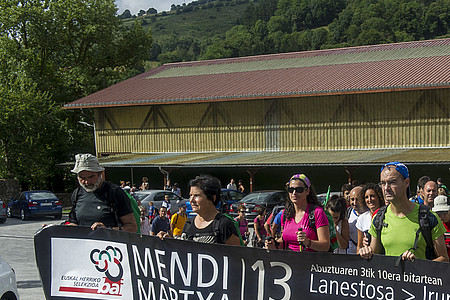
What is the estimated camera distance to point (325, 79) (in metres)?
36.3

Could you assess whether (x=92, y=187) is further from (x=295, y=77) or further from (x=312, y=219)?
(x=295, y=77)

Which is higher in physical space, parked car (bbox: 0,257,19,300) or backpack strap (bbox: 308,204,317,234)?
backpack strap (bbox: 308,204,317,234)

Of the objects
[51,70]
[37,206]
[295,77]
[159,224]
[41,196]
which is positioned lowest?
[37,206]

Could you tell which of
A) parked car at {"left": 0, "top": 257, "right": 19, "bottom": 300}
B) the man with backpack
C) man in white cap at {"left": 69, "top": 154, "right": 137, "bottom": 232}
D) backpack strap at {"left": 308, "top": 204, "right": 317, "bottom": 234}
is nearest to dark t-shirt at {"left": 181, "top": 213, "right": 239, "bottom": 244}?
backpack strap at {"left": 308, "top": 204, "right": 317, "bottom": 234}

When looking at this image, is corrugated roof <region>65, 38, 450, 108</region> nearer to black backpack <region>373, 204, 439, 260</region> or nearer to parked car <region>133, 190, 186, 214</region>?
parked car <region>133, 190, 186, 214</region>

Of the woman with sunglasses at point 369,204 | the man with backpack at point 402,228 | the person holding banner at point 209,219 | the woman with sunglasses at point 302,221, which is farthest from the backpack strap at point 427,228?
the woman with sunglasses at point 369,204

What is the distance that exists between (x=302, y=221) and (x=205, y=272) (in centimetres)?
104

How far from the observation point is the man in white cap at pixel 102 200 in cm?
700

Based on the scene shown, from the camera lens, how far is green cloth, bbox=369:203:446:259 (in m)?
5.54

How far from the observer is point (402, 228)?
561 cm

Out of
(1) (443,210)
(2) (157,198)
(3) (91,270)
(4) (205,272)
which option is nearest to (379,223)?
(4) (205,272)

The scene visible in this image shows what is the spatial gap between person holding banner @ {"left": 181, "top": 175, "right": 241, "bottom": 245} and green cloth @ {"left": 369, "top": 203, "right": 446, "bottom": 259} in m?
1.41

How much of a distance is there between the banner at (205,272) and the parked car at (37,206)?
967 inches

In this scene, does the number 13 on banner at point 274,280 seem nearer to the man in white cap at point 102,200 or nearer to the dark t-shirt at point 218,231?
the dark t-shirt at point 218,231
